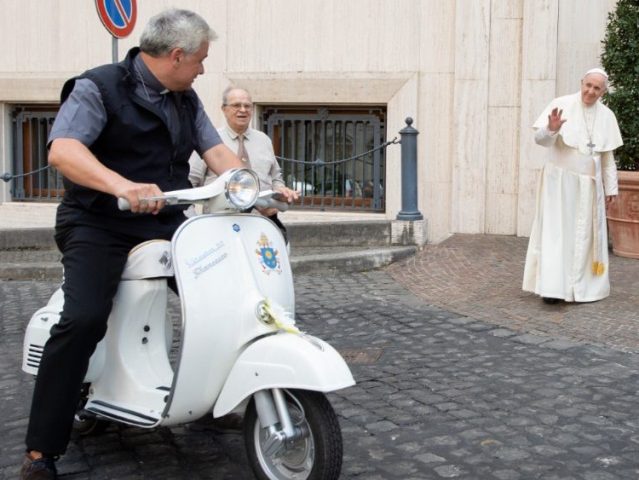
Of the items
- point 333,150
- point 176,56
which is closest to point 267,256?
point 176,56

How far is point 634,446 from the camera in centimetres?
408

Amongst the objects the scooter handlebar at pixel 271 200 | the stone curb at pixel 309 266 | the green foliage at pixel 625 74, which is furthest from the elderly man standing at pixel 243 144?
the green foliage at pixel 625 74

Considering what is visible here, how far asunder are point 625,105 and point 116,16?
482 cm

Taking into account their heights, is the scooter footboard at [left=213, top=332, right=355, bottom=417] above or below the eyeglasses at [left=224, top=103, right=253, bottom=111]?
below

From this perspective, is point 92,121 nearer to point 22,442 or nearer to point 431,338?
point 22,442

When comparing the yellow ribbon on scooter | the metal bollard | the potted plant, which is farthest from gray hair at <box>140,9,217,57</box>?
the metal bollard

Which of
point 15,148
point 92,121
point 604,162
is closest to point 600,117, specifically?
point 604,162

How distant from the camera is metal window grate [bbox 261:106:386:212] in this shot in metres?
11.0

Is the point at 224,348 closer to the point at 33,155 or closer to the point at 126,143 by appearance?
the point at 126,143

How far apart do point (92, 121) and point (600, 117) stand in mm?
4747

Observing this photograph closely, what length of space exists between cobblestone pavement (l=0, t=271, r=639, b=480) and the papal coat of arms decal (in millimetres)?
835

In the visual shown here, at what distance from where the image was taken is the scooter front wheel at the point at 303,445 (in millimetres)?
3215

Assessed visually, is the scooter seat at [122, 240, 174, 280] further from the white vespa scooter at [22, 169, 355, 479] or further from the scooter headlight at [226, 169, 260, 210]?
the scooter headlight at [226, 169, 260, 210]

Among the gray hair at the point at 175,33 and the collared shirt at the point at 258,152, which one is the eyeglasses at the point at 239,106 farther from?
the gray hair at the point at 175,33
